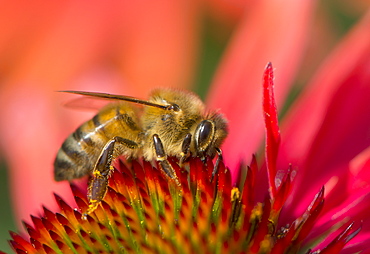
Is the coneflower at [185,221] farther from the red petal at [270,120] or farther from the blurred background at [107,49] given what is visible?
the blurred background at [107,49]

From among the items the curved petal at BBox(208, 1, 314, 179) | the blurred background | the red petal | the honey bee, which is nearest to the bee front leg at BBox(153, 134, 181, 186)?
the honey bee

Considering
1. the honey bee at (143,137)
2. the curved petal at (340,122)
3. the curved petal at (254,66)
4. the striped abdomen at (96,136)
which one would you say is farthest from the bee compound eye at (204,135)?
the curved petal at (254,66)

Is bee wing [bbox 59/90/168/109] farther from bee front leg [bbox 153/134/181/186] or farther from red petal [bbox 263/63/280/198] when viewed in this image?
red petal [bbox 263/63/280/198]

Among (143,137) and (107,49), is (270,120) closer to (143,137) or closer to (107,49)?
(143,137)

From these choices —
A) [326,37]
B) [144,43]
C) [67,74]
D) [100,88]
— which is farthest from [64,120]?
[326,37]

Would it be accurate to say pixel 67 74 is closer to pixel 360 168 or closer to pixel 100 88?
pixel 100 88

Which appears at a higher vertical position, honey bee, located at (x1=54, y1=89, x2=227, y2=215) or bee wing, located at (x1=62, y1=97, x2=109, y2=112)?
bee wing, located at (x1=62, y1=97, x2=109, y2=112)
